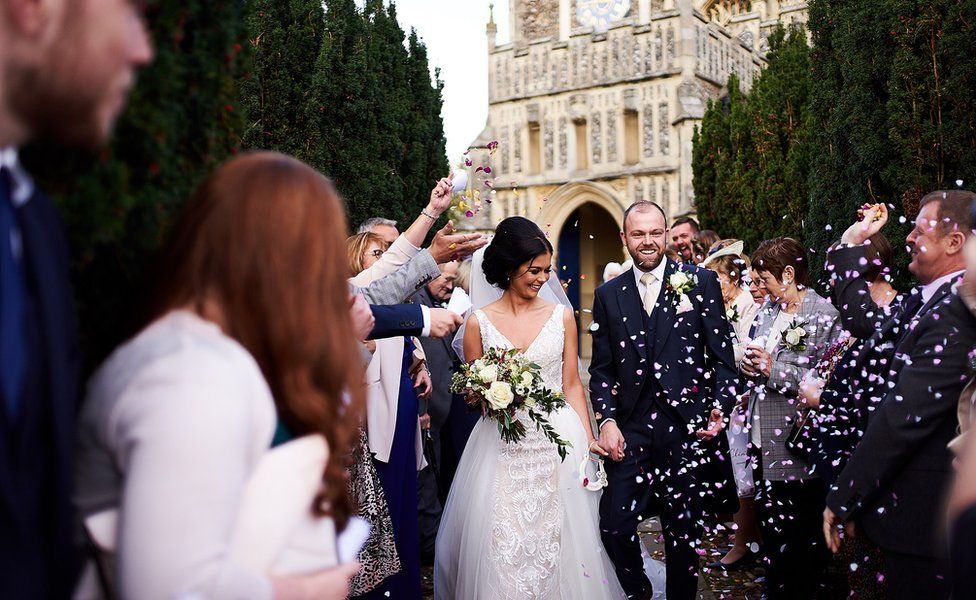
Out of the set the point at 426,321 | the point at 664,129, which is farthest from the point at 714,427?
the point at 664,129

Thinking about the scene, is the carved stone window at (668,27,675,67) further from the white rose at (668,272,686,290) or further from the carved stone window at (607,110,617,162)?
the white rose at (668,272,686,290)

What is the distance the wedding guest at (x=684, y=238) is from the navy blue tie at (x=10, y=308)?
709cm

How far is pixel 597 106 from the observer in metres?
23.8

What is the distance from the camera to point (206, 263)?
4.83 feet

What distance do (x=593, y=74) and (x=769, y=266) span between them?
19.2 meters

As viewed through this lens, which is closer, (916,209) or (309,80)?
(916,209)

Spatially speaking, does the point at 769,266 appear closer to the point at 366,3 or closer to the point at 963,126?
the point at 963,126

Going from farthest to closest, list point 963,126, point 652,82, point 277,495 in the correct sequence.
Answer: point 652,82
point 963,126
point 277,495

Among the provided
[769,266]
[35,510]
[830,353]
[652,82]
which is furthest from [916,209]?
[652,82]

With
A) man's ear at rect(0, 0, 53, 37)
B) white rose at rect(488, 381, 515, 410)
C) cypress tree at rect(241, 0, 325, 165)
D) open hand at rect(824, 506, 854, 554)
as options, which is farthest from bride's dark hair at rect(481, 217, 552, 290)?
cypress tree at rect(241, 0, 325, 165)

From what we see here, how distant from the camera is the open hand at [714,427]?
4.74 m

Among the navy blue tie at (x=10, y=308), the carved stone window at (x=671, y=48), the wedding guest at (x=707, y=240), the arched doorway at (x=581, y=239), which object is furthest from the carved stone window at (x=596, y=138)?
the navy blue tie at (x=10, y=308)

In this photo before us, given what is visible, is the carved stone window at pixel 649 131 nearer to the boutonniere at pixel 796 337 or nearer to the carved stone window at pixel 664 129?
the carved stone window at pixel 664 129

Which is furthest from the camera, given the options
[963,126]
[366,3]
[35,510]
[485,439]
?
[366,3]
